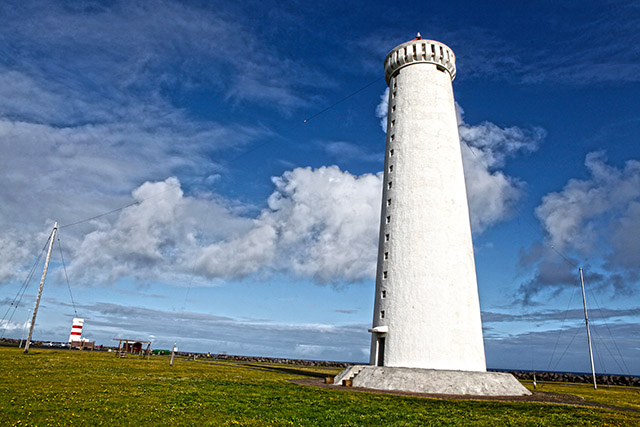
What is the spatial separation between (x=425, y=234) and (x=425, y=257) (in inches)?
68.5

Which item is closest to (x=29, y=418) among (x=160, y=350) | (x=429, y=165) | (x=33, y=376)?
(x=33, y=376)

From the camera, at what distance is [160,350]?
89438 millimetres

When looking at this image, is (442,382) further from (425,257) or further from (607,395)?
(607,395)

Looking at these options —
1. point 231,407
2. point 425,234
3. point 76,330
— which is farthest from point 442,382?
point 76,330

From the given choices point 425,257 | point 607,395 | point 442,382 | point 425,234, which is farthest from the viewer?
point 607,395

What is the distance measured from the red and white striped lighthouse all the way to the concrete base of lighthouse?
214 ft

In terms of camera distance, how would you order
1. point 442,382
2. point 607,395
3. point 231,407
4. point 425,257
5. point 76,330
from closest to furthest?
point 231,407, point 442,382, point 425,257, point 607,395, point 76,330

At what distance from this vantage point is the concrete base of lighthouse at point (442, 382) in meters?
25.3

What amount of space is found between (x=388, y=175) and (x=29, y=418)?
28.5 metres

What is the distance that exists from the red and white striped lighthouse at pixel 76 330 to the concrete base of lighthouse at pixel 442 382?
65.3m

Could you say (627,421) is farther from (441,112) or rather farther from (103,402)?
(441,112)

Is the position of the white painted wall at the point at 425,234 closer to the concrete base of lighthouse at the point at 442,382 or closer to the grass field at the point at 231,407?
the concrete base of lighthouse at the point at 442,382

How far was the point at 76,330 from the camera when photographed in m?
Result: 73.9

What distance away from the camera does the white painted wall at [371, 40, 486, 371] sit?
28.4 m
